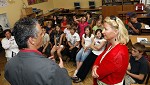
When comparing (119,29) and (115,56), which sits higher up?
(119,29)

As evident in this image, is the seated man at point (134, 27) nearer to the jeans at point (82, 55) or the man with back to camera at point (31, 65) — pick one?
the jeans at point (82, 55)

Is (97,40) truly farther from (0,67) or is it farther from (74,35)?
(0,67)

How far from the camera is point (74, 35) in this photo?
14.8ft

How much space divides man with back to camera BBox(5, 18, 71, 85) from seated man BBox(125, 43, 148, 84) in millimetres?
1503

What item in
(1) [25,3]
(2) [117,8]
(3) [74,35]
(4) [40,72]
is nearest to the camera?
(4) [40,72]

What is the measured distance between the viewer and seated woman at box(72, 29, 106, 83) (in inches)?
147

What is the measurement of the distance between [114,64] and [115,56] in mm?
83

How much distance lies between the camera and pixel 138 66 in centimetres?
253

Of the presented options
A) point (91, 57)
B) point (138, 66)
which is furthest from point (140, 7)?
point (138, 66)

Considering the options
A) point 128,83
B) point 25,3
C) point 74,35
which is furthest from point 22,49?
point 25,3

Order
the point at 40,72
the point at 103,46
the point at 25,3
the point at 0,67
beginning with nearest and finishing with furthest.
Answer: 1. the point at 40,72
2. the point at 103,46
3. the point at 0,67
4. the point at 25,3

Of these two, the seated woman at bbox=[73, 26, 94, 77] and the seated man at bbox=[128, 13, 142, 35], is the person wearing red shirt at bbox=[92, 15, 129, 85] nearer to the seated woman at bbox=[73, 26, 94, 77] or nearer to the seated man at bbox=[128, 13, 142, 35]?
the seated woman at bbox=[73, 26, 94, 77]

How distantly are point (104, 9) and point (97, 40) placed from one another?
153 inches

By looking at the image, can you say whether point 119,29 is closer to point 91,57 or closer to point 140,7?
point 91,57
